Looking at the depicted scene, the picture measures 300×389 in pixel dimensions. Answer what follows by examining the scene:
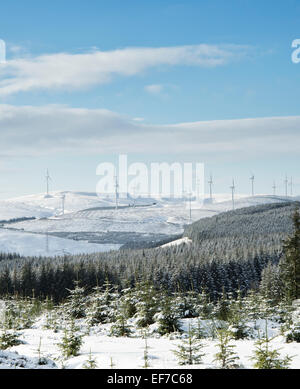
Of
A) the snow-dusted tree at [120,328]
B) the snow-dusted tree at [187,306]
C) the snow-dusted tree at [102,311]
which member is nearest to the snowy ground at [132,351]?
the snow-dusted tree at [120,328]

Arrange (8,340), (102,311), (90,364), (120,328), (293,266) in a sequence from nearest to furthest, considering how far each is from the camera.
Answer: (90,364) → (8,340) → (120,328) → (102,311) → (293,266)

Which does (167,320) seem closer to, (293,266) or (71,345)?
(71,345)

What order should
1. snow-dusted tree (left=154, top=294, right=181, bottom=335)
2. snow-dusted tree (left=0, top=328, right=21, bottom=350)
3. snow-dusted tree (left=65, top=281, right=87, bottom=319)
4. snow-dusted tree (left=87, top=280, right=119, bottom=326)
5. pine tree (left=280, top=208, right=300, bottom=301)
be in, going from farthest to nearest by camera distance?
1. pine tree (left=280, top=208, right=300, bottom=301)
2. snow-dusted tree (left=65, top=281, right=87, bottom=319)
3. snow-dusted tree (left=87, top=280, right=119, bottom=326)
4. snow-dusted tree (left=154, top=294, right=181, bottom=335)
5. snow-dusted tree (left=0, top=328, right=21, bottom=350)

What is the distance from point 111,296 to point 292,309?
12.9m

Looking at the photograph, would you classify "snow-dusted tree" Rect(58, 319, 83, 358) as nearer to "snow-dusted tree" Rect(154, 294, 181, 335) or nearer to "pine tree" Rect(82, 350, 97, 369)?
"pine tree" Rect(82, 350, 97, 369)

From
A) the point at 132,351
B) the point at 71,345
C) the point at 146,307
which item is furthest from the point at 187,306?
the point at 71,345

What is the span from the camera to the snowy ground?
17438 mm

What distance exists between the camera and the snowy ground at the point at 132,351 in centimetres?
1744

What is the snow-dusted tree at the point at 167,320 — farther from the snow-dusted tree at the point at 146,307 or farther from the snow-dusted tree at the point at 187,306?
the snow-dusted tree at the point at 187,306

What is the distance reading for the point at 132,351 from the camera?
2031cm

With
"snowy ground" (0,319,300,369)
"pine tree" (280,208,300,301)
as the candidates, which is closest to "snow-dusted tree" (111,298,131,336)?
"snowy ground" (0,319,300,369)
